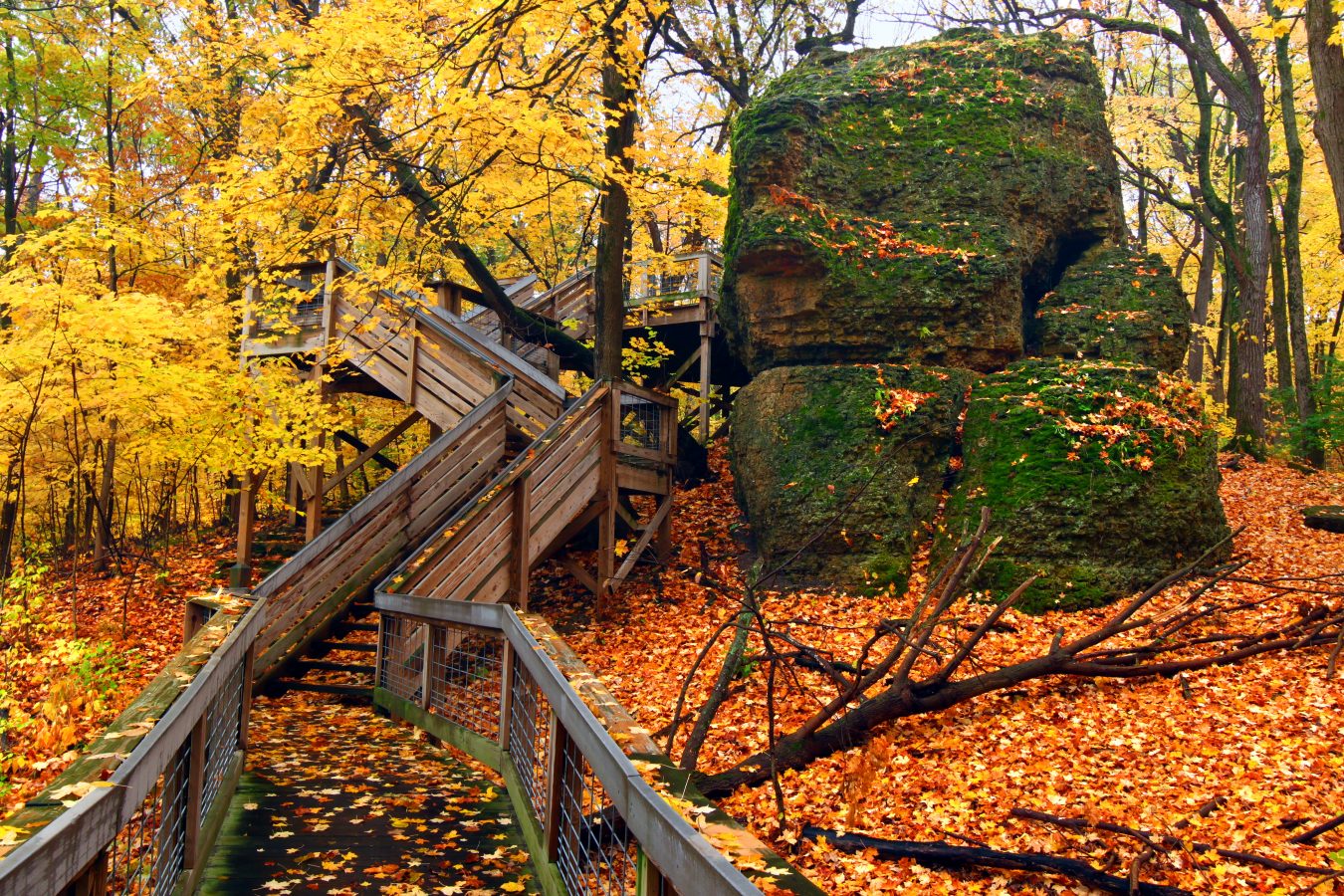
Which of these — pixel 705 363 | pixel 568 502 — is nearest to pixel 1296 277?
pixel 705 363

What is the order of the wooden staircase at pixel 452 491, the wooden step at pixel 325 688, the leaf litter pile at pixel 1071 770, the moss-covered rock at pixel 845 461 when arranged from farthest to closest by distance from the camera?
the moss-covered rock at pixel 845 461 → the wooden staircase at pixel 452 491 → the wooden step at pixel 325 688 → the leaf litter pile at pixel 1071 770

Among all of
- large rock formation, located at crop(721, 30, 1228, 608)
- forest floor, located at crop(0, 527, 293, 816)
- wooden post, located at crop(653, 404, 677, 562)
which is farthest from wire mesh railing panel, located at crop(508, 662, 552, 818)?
wooden post, located at crop(653, 404, 677, 562)

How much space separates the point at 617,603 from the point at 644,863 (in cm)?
899

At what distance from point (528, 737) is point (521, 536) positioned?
4.73 metres

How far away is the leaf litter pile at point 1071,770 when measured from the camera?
15.6 feet

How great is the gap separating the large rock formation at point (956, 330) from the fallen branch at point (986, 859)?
4.72 m

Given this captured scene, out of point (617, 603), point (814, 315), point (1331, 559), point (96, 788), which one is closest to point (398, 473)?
point (617, 603)

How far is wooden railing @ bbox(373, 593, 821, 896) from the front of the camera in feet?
7.05

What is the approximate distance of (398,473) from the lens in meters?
10.2

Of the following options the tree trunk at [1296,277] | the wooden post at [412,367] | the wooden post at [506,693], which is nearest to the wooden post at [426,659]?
the wooden post at [506,693]

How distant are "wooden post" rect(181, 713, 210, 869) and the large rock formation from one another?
7020mm

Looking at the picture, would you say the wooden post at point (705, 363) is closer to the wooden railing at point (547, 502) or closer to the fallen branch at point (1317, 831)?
the wooden railing at point (547, 502)

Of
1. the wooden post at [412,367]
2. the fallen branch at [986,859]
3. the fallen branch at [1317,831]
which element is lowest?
the fallen branch at [986,859]

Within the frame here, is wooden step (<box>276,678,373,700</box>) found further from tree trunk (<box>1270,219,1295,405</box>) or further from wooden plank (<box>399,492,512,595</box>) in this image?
tree trunk (<box>1270,219,1295,405</box>)
